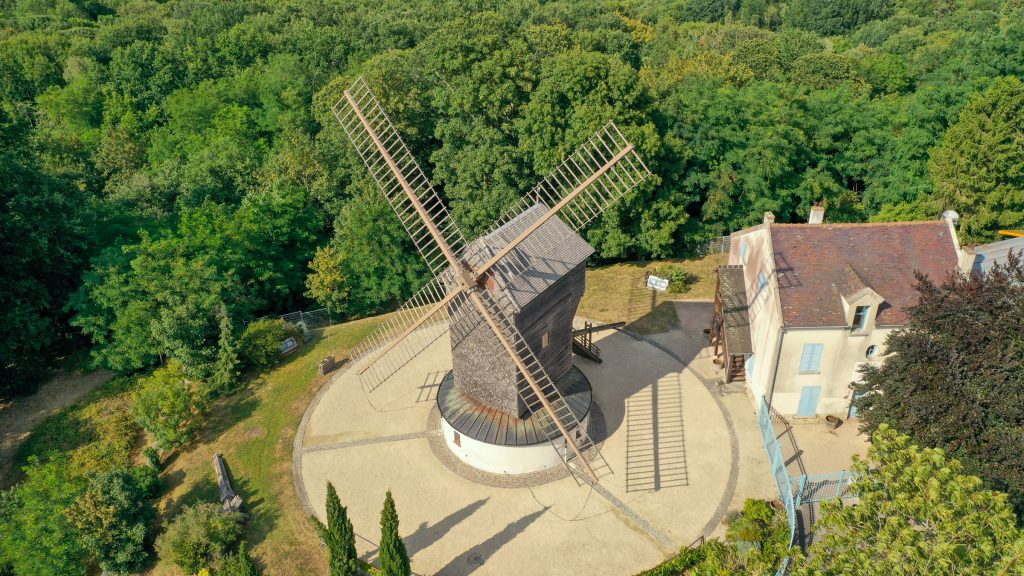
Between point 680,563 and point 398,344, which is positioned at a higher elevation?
point 398,344

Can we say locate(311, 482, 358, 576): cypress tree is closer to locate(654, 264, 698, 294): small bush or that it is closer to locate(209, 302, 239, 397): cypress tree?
locate(209, 302, 239, 397): cypress tree

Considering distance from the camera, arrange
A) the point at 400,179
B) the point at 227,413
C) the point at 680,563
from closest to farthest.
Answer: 1. the point at 680,563
2. the point at 400,179
3. the point at 227,413

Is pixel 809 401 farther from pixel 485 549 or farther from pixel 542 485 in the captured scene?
pixel 485 549

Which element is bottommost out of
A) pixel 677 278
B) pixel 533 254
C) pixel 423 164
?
pixel 677 278

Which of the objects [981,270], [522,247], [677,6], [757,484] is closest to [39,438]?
[522,247]

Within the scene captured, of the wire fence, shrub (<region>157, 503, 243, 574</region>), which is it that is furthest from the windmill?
the wire fence

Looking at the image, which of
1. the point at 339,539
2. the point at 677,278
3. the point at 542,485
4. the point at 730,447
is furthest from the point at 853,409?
the point at 339,539

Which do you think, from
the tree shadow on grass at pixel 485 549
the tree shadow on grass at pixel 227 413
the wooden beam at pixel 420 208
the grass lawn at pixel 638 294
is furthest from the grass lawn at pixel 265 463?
the grass lawn at pixel 638 294
